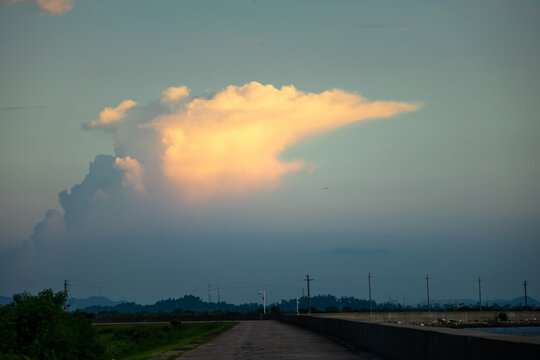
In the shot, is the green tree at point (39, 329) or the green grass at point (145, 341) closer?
the green tree at point (39, 329)

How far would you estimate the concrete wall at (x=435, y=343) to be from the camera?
9.76 metres

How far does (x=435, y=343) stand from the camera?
47.2 feet

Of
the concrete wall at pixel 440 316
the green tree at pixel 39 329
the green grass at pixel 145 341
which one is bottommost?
the concrete wall at pixel 440 316

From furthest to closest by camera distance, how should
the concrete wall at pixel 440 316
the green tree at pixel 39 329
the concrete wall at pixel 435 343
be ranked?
the concrete wall at pixel 440 316 < the green tree at pixel 39 329 < the concrete wall at pixel 435 343

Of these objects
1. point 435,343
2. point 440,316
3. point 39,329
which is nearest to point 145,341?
point 39,329

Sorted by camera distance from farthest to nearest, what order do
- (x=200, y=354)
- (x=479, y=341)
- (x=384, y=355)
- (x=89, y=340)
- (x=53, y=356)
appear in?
1. (x=89, y=340)
2. (x=53, y=356)
3. (x=200, y=354)
4. (x=384, y=355)
5. (x=479, y=341)

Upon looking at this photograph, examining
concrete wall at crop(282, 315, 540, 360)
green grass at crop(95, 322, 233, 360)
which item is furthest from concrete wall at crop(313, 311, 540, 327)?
concrete wall at crop(282, 315, 540, 360)

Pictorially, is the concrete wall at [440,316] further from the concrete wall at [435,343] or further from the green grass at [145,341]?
the concrete wall at [435,343]

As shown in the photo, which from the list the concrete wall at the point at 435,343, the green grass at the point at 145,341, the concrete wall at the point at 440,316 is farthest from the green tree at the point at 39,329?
the concrete wall at the point at 440,316

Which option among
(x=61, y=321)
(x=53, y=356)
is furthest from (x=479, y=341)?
(x=61, y=321)

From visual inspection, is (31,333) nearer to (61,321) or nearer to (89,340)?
(61,321)

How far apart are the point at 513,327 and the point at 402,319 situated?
34626 millimetres

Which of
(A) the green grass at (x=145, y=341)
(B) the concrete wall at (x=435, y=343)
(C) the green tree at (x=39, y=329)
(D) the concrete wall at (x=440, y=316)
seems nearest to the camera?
(B) the concrete wall at (x=435, y=343)

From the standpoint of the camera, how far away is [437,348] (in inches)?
559
